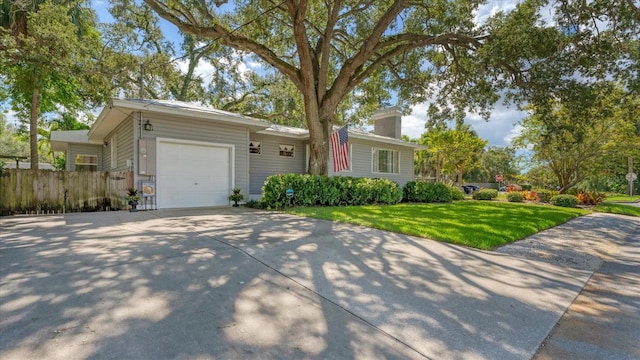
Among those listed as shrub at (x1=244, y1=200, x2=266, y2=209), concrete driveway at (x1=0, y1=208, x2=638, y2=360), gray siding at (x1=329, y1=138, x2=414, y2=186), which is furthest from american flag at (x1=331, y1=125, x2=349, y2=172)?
concrete driveway at (x1=0, y1=208, x2=638, y2=360)

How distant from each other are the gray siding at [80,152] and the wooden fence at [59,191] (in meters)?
7.25

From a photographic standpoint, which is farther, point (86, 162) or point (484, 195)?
point (484, 195)

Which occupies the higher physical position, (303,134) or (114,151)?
(303,134)

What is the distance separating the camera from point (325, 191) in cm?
1061

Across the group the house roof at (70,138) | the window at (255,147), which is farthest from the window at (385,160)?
the house roof at (70,138)

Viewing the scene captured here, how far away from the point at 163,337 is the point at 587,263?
5.72 m

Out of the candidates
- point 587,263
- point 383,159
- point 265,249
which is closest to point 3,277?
point 265,249

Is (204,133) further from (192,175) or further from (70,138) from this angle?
(70,138)

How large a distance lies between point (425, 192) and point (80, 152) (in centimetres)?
1705

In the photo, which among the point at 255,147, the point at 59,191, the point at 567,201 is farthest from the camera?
the point at 567,201

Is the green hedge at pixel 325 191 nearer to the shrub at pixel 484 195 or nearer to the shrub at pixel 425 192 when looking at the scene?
the shrub at pixel 425 192

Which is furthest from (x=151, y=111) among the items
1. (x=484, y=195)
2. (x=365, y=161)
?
(x=484, y=195)

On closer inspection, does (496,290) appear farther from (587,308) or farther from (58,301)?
(58,301)

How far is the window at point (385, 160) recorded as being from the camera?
648 inches
